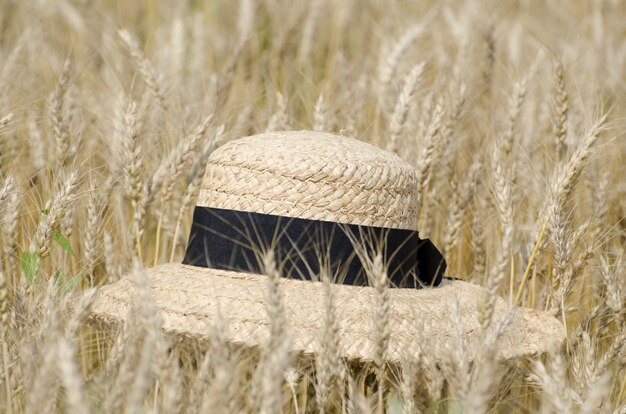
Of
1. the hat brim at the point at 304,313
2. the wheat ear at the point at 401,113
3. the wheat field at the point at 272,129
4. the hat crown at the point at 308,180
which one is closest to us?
the wheat field at the point at 272,129

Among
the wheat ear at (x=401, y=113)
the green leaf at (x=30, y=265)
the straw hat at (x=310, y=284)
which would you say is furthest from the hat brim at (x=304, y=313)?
the wheat ear at (x=401, y=113)

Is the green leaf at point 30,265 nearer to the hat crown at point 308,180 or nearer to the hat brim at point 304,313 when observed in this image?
the hat brim at point 304,313

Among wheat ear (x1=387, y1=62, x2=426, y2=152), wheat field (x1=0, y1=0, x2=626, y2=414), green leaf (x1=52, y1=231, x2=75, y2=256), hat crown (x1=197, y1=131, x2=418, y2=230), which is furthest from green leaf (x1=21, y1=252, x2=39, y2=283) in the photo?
wheat ear (x1=387, y1=62, x2=426, y2=152)

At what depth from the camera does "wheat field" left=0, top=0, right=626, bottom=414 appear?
1.60m

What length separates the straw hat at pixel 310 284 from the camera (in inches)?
71.2

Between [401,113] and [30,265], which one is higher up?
[401,113]

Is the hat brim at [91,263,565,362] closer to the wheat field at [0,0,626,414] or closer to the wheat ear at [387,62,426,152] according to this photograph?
the wheat field at [0,0,626,414]

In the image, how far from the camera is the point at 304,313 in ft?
5.96

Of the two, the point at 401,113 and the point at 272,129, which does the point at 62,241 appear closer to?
the point at 272,129

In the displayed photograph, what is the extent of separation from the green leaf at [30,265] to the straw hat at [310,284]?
15 centimetres

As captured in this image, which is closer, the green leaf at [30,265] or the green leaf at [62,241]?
the green leaf at [30,265]

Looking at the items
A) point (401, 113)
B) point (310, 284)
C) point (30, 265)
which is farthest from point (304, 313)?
point (401, 113)

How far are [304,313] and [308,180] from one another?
12.4 inches

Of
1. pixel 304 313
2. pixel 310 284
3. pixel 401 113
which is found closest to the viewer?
pixel 304 313
